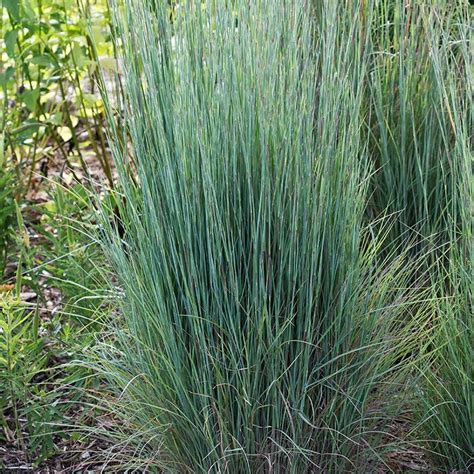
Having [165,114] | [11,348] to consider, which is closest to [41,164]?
[11,348]

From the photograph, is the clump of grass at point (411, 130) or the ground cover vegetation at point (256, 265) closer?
the ground cover vegetation at point (256, 265)

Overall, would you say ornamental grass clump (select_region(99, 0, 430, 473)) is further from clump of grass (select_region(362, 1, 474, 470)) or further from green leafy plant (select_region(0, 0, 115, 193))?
green leafy plant (select_region(0, 0, 115, 193))

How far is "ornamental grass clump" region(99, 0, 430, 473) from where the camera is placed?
7.19 ft

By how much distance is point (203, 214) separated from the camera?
2.23m

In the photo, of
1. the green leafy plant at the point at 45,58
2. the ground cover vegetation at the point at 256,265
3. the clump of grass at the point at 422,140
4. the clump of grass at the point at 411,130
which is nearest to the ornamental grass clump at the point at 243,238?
the ground cover vegetation at the point at 256,265

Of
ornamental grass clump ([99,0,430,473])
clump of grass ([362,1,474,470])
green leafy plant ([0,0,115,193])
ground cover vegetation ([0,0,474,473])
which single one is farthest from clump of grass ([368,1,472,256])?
green leafy plant ([0,0,115,193])

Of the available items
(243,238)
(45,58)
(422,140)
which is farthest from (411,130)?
(45,58)

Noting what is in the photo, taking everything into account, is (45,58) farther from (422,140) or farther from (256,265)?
(256,265)

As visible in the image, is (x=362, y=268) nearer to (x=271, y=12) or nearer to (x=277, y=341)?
(x=277, y=341)

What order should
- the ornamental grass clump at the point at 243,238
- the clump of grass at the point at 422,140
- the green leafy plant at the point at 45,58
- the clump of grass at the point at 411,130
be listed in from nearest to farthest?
the ornamental grass clump at the point at 243,238
the clump of grass at the point at 422,140
the clump of grass at the point at 411,130
the green leafy plant at the point at 45,58

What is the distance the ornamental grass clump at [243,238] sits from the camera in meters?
2.19

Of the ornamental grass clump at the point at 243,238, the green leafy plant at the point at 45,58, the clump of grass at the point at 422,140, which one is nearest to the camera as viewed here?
the ornamental grass clump at the point at 243,238

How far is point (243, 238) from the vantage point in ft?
7.39

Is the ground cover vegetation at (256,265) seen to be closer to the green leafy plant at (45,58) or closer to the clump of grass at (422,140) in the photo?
the clump of grass at (422,140)
